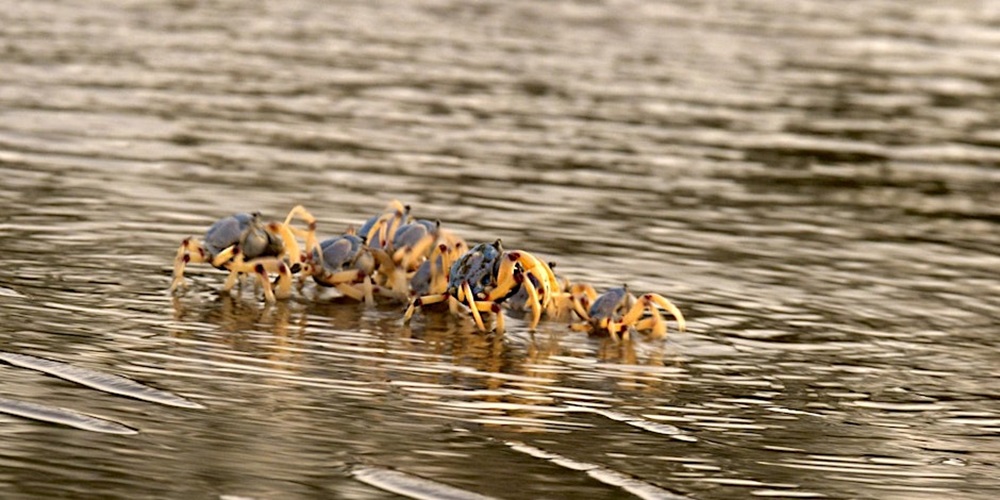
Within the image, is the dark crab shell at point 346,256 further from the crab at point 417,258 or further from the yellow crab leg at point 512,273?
the yellow crab leg at point 512,273

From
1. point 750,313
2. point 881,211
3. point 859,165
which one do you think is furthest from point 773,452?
point 859,165

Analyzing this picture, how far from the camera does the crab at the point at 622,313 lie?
30.3 feet

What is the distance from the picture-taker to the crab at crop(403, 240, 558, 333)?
9.08 metres

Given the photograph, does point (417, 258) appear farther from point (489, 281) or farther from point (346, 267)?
point (489, 281)

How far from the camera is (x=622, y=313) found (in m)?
9.31

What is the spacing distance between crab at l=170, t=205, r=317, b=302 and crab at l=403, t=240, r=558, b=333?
0.72 meters

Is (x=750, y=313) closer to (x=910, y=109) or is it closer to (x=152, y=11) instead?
(x=910, y=109)

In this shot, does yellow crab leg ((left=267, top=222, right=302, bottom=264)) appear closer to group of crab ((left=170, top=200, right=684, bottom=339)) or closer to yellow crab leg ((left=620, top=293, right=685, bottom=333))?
group of crab ((left=170, top=200, right=684, bottom=339))

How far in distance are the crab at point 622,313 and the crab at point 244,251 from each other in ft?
4.84

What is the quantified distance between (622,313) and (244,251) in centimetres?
192

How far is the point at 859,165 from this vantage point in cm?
1571

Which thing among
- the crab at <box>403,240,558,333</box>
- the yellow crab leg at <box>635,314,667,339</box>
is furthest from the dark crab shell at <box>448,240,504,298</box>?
the yellow crab leg at <box>635,314,667,339</box>

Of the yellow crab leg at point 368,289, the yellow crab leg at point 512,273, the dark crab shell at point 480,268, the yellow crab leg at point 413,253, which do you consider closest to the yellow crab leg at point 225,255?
the yellow crab leg at point 368,289

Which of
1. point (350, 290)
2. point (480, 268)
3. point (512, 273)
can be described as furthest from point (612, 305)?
point (350, 290)
